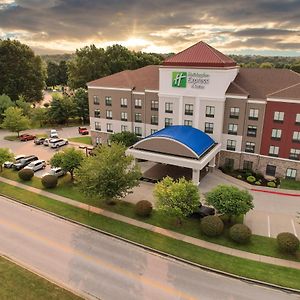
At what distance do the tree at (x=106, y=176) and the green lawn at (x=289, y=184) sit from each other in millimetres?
21459

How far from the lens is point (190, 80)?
44656mm

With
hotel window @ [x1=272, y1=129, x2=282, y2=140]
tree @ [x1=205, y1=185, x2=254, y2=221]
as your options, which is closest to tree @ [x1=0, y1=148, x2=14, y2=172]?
tree @ [x1=205, y1=185, x2=254, y2=221]

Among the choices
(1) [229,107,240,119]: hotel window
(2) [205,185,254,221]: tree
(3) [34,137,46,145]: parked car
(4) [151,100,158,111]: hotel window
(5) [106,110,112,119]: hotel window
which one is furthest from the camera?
(3) [34,137,46,145]: parked car

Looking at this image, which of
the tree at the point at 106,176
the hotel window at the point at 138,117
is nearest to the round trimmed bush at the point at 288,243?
the tree at the point at 106,176

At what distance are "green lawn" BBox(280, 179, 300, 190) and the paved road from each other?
21.0 metres

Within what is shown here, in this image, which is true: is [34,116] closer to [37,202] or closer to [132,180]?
[37,202]

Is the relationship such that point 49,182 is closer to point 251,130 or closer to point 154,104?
point 154,104

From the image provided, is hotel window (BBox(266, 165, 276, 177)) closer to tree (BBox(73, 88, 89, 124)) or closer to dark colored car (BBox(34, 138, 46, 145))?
dark colored car (BBox(34, 138, 46, 145))

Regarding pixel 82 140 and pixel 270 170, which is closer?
pixel 270 170

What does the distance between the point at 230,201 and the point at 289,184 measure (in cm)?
1683

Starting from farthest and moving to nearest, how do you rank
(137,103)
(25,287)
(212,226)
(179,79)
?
(137,103) → (179,79) → (212,226) → (25,287)

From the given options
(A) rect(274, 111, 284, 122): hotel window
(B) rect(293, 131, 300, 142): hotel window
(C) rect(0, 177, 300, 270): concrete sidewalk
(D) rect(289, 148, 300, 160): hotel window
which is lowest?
(C) rect(0, 177, 300, 270): concrete sidewalk

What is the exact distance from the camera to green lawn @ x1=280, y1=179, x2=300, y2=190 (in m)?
40.8

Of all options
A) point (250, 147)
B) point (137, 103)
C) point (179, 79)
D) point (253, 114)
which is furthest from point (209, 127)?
point (137, 103)
